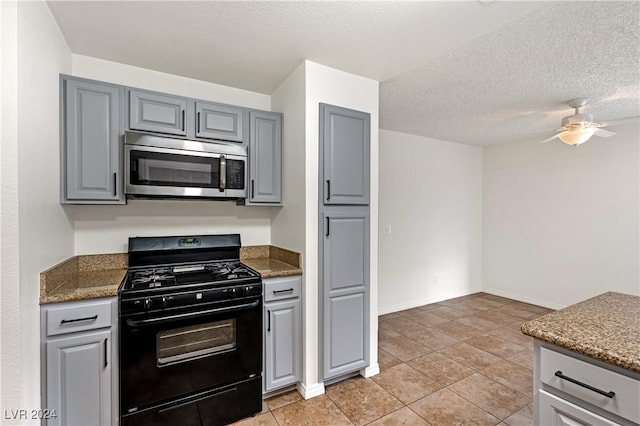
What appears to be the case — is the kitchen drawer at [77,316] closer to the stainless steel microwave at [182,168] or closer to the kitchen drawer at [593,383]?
the stainless steel microwave at [182,168]

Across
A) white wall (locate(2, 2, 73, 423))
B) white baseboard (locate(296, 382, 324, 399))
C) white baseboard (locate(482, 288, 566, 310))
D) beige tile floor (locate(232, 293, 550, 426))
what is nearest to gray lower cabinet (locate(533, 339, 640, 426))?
beige tile floor (locate(232, 293, 550, 426))

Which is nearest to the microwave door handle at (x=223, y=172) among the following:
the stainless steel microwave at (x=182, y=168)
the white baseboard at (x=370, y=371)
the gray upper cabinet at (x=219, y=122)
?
the stainless steel microwave at (x=182, y=168)

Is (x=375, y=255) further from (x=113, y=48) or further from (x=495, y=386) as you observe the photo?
(x=113, y=48)

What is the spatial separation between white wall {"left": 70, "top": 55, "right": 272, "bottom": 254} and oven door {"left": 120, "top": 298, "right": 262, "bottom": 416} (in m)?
0.87

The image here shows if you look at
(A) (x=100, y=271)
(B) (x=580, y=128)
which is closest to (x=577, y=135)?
(B) (x=580, y=128)

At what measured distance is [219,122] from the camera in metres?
2.38

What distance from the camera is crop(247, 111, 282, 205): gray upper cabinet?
8.18 feet

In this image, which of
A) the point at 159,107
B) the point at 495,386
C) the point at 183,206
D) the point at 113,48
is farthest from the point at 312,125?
the point at 495,386

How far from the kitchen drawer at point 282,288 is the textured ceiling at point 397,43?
1.64 metres

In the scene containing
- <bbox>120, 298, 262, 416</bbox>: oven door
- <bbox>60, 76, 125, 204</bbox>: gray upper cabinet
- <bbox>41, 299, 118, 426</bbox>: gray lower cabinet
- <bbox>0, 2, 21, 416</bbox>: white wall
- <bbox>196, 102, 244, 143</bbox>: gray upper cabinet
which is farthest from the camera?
<bbox>196, 102, 244, 143</bbox>: gray upper cabinet

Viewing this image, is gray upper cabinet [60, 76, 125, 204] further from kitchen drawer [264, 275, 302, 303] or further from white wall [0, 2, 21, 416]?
kitchen drawer [264, 275, 302, 303]

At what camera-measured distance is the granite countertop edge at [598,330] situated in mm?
1022

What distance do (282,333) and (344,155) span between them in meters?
1.44

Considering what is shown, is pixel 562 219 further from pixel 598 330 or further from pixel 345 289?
pixel 598 330
